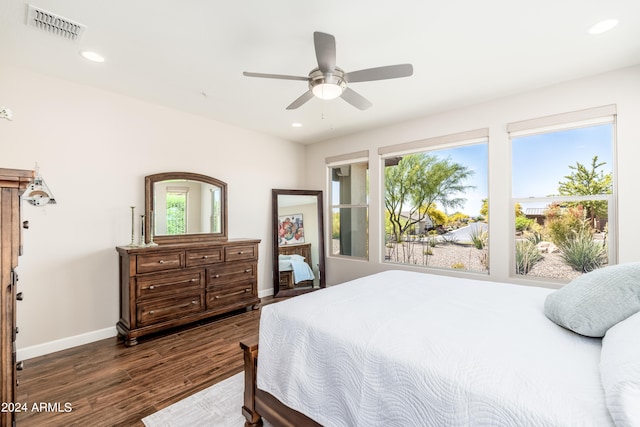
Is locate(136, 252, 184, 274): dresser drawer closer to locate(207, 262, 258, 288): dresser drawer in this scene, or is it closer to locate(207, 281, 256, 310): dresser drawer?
locate(207, 262, 258, 288): dresser drawer

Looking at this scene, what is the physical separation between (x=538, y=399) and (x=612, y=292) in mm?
721

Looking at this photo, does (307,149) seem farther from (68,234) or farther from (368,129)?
(68,234)

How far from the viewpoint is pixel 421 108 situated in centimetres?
352

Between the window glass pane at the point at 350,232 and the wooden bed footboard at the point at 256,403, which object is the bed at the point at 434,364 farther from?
the window glass pane at the point at 350,232

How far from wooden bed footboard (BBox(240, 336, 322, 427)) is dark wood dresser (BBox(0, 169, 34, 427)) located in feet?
3.19

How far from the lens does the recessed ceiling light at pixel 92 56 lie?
7.63 feet

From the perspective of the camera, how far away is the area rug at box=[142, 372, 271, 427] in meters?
1.75

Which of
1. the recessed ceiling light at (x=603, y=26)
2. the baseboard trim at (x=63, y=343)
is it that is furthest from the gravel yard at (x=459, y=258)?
the baseboard trim at (x=63, y=343)

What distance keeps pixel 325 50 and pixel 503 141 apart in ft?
8.12

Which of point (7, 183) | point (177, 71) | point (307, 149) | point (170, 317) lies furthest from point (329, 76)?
point (307, 149)

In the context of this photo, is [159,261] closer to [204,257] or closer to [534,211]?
[204,257]

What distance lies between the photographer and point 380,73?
200cm

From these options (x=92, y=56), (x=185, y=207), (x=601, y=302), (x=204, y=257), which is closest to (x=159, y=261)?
(x=204, y=257)

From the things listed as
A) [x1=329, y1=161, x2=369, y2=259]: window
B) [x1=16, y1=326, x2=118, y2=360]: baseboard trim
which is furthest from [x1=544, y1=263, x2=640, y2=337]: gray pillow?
[x1=16, y1=326, x2=118, y2=360]: baseboard trim
